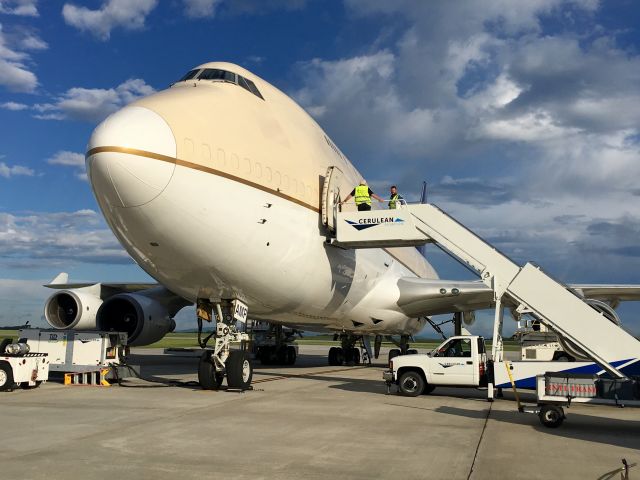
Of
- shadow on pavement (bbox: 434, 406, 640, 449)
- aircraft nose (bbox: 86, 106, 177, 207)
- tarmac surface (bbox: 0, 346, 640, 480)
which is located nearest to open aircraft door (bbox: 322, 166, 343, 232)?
tarmac surface (bbox: 0, 346, 640, 480)

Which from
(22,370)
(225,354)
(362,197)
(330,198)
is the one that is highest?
(362,197)

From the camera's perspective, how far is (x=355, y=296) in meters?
16.4

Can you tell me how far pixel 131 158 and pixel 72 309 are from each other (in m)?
11.3

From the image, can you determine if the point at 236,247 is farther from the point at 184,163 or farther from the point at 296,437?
the point at 296,437

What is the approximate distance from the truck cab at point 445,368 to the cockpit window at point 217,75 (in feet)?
23.2

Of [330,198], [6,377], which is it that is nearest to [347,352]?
[330,198]

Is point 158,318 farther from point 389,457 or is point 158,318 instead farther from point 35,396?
point 389,457

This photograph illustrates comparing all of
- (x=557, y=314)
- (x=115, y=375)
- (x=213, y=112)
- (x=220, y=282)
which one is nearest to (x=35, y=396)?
(x=115, y=375)

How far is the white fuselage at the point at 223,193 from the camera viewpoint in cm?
968

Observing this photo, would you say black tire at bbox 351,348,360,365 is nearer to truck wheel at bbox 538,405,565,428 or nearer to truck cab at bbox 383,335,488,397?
truck cab at bbox 383,335,488,397

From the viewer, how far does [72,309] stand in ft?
62.5

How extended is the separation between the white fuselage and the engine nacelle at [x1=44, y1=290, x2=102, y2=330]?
6.79 m

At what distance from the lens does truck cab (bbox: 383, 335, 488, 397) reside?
1283 centimetres

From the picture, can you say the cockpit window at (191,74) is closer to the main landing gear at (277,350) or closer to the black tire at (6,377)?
the black tire at (6,377)
